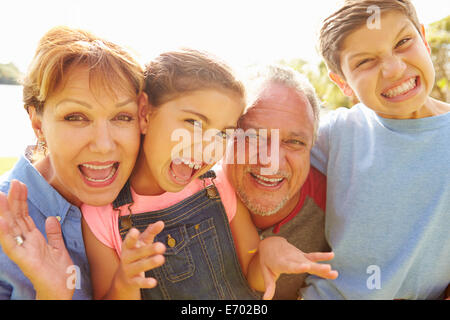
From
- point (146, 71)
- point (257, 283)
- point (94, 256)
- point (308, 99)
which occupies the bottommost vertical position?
point (257, 283)

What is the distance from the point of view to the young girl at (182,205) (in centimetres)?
156

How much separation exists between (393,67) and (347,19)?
0.31 meters

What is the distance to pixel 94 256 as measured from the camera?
63.3 inches

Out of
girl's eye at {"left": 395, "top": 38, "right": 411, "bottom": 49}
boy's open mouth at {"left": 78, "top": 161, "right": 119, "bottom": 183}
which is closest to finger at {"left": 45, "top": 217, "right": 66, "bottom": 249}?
boy's open mouth at {"left": 78, "top": 161, "right": 119, "bottom": 183}

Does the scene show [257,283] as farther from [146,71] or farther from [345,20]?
[345,20]

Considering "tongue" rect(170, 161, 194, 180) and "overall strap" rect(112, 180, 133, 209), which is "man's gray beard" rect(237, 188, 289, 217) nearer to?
"tongue" rect(170, 161, 194, 180)

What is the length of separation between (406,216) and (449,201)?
194 mm

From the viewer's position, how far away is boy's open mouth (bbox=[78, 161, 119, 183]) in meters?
1.53

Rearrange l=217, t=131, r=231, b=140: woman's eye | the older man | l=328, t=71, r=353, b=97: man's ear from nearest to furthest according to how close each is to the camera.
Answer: l=217, t=131, r=231, b=140: woman's eye, the older man, l=328, t=71, r=353, b=97: man's ear

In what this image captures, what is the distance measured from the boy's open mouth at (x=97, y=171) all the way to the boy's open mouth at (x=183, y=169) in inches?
10.2

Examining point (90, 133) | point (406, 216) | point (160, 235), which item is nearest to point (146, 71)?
point (90, 133)

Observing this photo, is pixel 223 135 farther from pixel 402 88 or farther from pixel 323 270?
pixel 402 88

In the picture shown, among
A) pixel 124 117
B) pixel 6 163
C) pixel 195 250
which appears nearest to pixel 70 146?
pixel 124 117

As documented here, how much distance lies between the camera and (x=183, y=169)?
170cm
